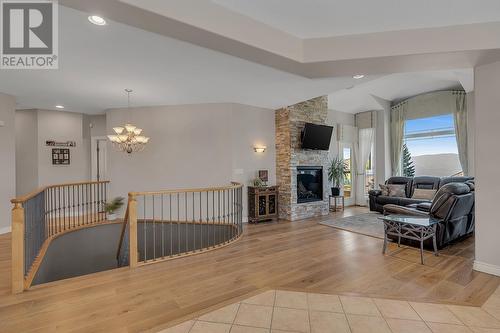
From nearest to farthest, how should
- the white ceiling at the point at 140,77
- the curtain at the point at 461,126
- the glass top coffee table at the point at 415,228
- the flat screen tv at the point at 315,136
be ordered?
1. the white ceiling at the point at 140,77
2. the glass top coffee table at the point at 415,228
3. the flat screen tv at the point at 315,136
4. the curtain at the point at 461,126

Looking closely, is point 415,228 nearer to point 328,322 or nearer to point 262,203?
point 328,322

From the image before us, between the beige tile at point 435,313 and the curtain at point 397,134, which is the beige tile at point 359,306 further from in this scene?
the curtain at point 397,134

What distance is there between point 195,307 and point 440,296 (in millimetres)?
2555

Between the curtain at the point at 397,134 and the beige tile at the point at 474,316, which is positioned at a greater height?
the curtain at the point at 397,134

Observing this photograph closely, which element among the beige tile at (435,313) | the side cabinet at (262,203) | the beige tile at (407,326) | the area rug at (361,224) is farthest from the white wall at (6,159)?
the beige tile at (435,313)

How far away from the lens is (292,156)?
637cm

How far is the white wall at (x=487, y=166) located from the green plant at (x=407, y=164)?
4989 mm

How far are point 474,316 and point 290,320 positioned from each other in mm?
1700

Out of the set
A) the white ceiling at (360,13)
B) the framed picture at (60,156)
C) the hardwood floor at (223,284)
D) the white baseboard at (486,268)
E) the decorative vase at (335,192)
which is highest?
the white ceiling at (360,13)

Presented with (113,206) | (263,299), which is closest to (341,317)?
(263,299)

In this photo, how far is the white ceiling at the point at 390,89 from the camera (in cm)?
623

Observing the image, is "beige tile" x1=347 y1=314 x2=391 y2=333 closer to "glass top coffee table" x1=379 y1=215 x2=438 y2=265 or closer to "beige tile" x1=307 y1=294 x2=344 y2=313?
"beige tile" x1=307 y1=294 x2=344 y2=313

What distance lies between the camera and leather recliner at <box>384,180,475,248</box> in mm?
3773

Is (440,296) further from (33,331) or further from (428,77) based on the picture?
(428,77)
